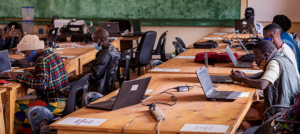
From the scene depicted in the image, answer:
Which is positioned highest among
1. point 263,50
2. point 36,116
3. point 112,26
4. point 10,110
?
point 112,26

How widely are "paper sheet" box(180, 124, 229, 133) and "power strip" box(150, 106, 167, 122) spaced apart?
147 mm

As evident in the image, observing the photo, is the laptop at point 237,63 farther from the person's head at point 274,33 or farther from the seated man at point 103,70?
the seated man at point 103,70

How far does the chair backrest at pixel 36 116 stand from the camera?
2.29m

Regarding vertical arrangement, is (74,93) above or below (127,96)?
below

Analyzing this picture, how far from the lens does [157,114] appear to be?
6.37 feet

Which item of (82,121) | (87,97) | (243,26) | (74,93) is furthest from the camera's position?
(243,26)

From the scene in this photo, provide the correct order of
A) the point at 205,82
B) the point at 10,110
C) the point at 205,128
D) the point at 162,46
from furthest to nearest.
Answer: the point at 162,46 < the point at 10,110 < the point at 205,82 < the point at 205,128

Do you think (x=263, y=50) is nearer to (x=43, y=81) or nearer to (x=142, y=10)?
(x=43, y=81)

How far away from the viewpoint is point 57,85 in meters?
3.21

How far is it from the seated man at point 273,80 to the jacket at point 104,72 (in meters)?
1.46

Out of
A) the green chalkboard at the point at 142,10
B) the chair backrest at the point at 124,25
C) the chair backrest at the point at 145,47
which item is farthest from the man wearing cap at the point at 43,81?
the green chalkboard at the point at 142,10

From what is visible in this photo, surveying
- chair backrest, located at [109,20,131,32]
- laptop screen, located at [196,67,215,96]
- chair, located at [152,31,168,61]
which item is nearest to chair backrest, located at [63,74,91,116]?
laptop screen, located at [196,67,215,96]

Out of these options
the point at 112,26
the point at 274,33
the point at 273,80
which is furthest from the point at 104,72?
the point at 112,26

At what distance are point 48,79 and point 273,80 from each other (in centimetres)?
190
